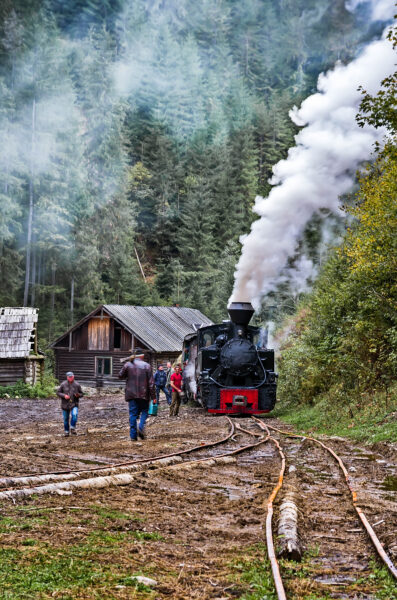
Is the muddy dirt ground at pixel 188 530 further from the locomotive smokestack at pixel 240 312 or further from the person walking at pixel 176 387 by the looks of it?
the locomotive smokestack at pixel 240 312

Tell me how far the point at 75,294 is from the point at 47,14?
24201mm

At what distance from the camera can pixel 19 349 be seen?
110 ft

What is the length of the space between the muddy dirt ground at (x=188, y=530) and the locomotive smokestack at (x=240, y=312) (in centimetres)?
948

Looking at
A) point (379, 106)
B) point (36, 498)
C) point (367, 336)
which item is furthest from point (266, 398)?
point (36, 498)

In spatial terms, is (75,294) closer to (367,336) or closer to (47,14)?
(47,14)

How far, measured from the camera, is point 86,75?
55.5 m

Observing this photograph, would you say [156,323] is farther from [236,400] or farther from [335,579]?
[335,579]

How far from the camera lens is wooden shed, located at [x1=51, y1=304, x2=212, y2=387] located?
39.6 meters

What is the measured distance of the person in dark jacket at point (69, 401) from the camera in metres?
15.4

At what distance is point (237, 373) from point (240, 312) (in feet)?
6.55

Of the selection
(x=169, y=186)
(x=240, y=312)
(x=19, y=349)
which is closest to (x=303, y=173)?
(x=240, y=312)

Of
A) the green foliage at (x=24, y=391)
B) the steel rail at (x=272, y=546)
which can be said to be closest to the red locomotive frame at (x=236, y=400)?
the steel rail at (x=272, y=546)

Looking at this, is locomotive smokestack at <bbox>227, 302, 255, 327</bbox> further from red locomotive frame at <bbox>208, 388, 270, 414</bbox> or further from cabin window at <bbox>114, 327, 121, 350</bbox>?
cabin window at <bbox>114, 327, 121, 350</bbox>

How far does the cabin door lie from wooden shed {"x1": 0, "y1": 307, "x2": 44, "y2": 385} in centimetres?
611
